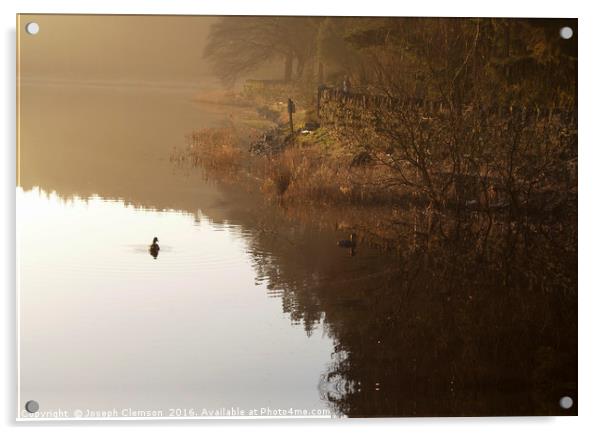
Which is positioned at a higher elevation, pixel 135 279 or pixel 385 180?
pixel 385 180

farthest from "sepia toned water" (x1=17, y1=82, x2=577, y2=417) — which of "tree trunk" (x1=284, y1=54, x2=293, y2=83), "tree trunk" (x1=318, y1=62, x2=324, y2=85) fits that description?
"tree trunk" (x1=318, y1=62, x2=324, y2=85)

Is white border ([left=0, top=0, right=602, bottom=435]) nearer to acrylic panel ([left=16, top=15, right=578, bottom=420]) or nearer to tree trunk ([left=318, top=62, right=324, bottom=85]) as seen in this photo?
acrylic panel ([left=16, top=15, right=578, bottom=420])

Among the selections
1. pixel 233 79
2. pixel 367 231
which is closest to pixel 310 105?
pixel 233 79

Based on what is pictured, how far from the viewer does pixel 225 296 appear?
15.2 feet

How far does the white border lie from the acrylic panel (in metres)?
0.05

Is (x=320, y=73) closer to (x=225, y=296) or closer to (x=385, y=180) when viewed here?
(x=385, y=180)

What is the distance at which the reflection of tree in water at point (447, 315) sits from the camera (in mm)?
4574

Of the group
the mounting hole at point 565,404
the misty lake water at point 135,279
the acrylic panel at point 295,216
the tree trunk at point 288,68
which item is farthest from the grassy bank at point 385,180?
the mounting hole at point 565,404

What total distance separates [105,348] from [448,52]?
7.35 feet

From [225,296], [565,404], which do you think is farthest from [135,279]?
[565,404]

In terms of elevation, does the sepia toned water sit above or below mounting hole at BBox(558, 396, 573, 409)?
above

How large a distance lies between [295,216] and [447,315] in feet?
2.99

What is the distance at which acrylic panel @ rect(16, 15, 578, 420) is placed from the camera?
4527 mm

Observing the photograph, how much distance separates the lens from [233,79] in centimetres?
460
